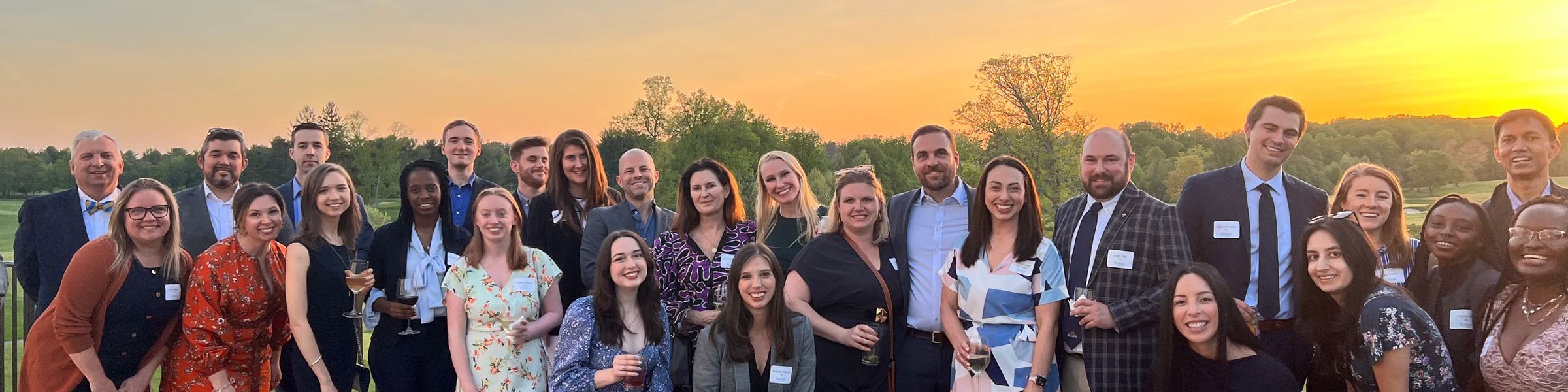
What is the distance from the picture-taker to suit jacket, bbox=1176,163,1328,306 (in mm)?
5383

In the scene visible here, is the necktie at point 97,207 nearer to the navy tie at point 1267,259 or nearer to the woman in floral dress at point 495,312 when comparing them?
the woman in floral dress at point 495,312

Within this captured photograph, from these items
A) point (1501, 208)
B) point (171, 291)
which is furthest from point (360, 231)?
point (1501, 208)

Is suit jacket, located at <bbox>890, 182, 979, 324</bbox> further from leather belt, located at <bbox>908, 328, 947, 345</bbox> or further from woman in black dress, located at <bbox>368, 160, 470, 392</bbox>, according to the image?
woman in black dress, located at <bbox>368, 160, 470, 392</bbox>

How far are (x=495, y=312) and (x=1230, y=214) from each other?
13.5 feet

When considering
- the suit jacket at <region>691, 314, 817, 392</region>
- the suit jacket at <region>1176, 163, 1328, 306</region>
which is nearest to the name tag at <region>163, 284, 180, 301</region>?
the suit jacket at <region>691, 314, 817, 392</region>

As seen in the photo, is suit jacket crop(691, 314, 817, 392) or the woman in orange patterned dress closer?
suit jacket crop(691, 314, 817, 392)

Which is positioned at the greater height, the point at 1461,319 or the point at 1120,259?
the point at 1120,259

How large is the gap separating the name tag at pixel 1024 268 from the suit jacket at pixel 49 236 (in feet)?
19.5

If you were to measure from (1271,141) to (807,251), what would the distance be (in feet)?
8.87

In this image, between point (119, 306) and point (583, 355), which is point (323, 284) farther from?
point (583, 355)

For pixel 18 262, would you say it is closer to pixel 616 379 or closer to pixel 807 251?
pixel 616 379

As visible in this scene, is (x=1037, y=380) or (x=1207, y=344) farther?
(x=1037, y=380)

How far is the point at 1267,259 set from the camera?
17.5 ft

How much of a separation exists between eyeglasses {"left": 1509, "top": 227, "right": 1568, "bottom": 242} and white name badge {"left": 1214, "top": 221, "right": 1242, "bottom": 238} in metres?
1.22
